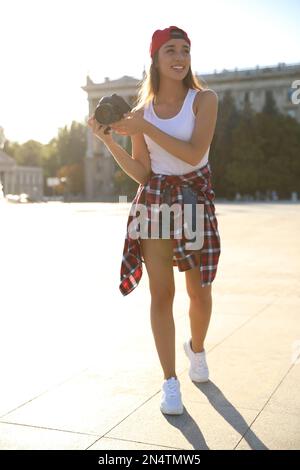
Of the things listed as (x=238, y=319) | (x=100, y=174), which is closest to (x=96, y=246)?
(x=238, y=319)

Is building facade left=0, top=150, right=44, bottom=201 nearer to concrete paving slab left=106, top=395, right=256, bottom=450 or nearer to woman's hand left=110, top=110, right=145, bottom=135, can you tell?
woman's hand left=110, top=110, right=145, bottom=135

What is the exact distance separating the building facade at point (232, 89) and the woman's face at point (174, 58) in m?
80.8

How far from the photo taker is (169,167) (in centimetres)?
373

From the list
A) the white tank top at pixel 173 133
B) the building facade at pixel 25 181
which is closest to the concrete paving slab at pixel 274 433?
the white tank top at pixel 173 133

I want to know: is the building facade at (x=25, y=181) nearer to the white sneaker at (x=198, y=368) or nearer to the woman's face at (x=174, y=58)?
the white sneaker at (x=198, y=368)

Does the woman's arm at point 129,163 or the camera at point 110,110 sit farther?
the woman's arm at point 129,163

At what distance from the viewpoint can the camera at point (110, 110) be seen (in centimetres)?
345

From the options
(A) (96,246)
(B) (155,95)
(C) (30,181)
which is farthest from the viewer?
(C) (30,181)

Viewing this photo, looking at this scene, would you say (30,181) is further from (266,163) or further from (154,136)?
(154,136)

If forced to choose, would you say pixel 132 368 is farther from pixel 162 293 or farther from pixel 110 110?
pixel 110 110

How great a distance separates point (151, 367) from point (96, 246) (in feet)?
30.0

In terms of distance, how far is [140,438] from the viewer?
3.17 m

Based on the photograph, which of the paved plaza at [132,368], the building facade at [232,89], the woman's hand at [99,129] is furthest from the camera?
the building facade at [232,89]
